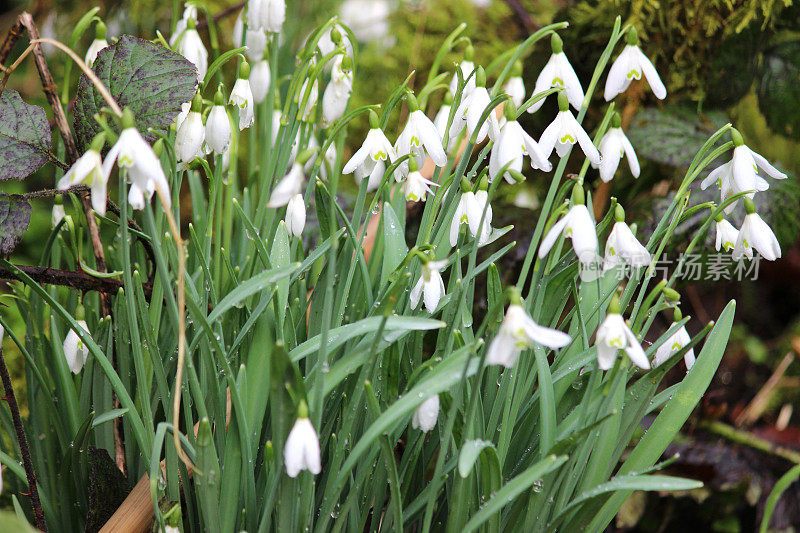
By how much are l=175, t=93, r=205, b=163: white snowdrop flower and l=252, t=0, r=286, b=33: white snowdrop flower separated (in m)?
0.14

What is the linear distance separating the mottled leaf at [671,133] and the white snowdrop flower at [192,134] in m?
0.88

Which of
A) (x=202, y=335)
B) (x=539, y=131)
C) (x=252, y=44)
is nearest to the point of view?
(x=202, y=335)

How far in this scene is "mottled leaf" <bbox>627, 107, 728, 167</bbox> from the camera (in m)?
1.24

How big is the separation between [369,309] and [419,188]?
0.53 ft

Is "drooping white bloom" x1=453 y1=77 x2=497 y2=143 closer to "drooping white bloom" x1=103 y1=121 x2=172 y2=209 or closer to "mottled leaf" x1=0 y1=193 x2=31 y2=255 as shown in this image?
"drooping white bloom" x1=103 y1=121 x2=172 y2=209

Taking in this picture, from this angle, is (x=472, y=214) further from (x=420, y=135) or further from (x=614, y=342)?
(x=614, y=342)

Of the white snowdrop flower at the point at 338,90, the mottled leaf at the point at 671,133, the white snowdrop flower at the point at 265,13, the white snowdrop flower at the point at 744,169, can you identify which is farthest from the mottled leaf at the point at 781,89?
the white snowdrop flower at the point at 265,13

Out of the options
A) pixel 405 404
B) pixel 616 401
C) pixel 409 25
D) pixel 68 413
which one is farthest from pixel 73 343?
pixel 409 25

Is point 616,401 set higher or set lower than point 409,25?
lower

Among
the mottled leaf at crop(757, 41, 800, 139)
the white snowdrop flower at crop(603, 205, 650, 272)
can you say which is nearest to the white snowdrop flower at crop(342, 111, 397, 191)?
the white snowdrop flower at crop(603, 205, 650, 272)

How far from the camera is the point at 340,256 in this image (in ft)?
2.75

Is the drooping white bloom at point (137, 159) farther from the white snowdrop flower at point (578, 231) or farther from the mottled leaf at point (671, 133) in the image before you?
the mottled leaf at point (671, 133)

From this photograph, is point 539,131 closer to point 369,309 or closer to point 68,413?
point 369,309

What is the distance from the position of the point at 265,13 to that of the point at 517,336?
520 mm
